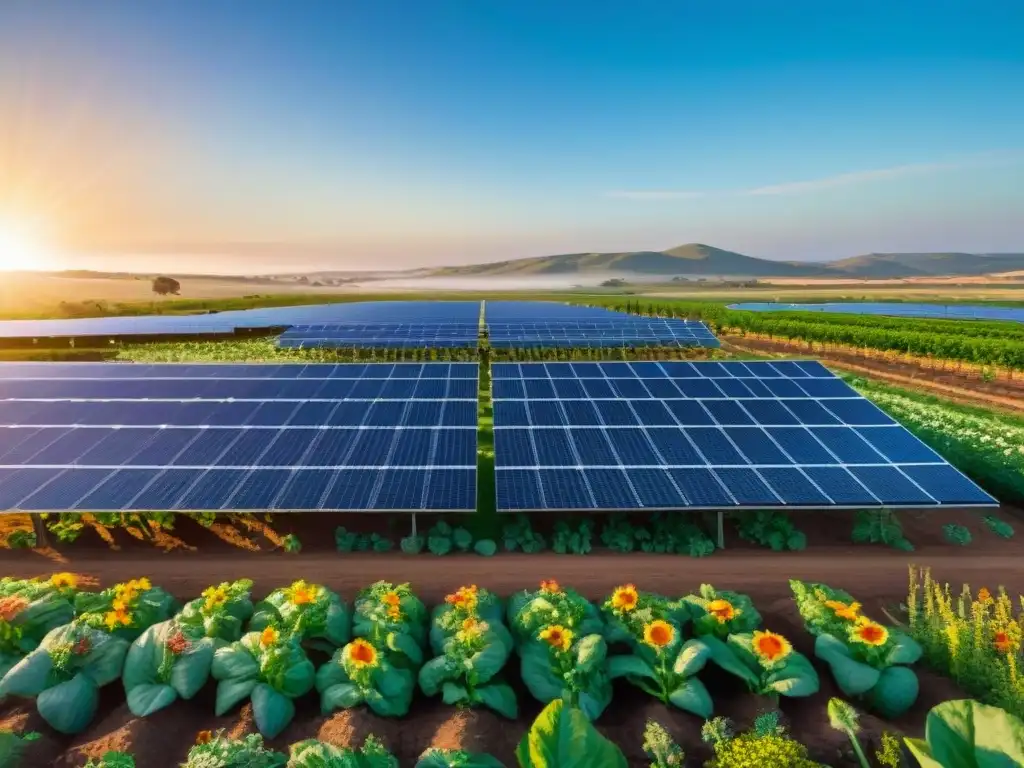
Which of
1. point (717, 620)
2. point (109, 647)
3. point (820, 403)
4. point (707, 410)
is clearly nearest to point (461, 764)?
point (717, 620)

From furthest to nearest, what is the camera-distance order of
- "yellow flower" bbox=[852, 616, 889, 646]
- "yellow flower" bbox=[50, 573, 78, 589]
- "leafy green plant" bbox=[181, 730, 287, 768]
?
"yellow flower" bbox=[50, 573, 78, 589] < "yellow flower" bbox=[852, 616, 889, 646] < "leafy green plant" bbox=[181, 730, 287, 768]

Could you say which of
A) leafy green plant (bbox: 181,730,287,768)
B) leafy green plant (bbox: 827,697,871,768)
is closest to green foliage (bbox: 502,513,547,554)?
leafy green plant (bbox: 827,697,871,768)

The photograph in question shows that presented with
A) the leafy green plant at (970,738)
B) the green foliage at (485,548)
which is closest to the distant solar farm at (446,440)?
the green foliage at (485,548)

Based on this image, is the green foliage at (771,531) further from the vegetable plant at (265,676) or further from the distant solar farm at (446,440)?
the vegetable plant at (265,676)

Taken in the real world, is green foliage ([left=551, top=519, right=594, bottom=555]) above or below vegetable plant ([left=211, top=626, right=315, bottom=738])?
below

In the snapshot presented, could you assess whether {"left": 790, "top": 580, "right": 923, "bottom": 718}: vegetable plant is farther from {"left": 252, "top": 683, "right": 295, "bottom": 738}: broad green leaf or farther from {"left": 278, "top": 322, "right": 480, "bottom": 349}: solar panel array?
{"left": 278, "top": 322, "right": 480, "bottom": 349}: solar panel array

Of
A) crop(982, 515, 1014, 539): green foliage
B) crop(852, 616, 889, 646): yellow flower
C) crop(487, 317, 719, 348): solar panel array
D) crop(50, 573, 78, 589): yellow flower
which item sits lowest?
crop(982, 515, 1014, 539): green foliage

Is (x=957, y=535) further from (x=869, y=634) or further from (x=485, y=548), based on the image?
(x=485, y=548)

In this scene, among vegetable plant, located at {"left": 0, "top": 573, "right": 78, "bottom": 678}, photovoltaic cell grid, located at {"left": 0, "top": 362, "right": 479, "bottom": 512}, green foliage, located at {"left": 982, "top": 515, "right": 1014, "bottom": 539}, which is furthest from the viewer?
green foliage, located at {"left": 982, "top": 515, "right": 1014, "bottom": 539}
